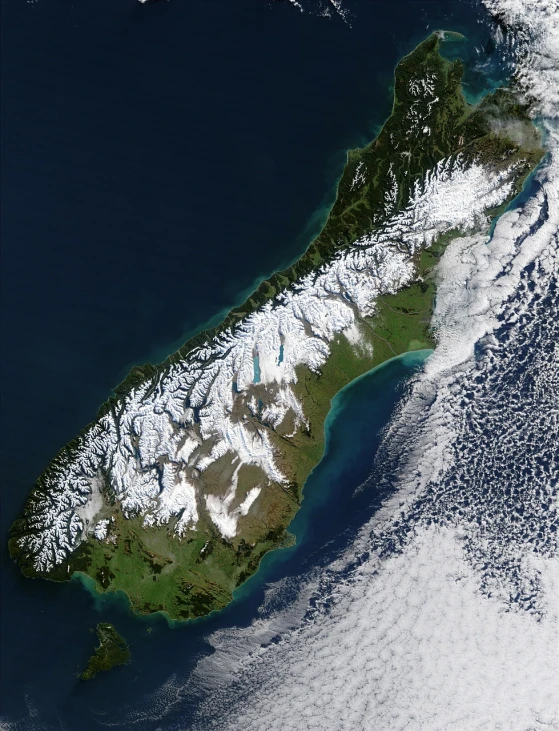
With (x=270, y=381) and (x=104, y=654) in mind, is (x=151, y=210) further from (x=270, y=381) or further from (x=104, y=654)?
(x=104, y=654)

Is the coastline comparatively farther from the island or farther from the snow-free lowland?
the snow-free lowland

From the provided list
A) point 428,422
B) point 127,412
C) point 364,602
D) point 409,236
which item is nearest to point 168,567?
point 127,412

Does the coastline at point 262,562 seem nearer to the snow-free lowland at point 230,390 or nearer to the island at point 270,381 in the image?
the island at point 270,381

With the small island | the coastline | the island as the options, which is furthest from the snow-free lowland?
the small island

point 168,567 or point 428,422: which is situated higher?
point 168,567

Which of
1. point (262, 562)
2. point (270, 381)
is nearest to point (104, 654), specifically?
point (262, 562)

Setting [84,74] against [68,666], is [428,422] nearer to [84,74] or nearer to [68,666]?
[68,666]
